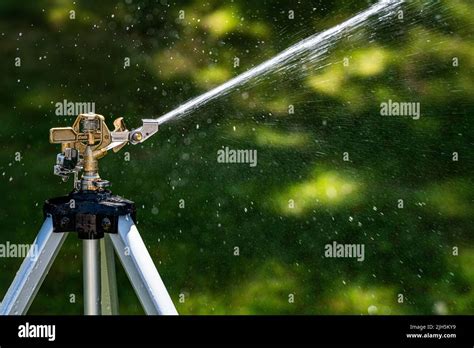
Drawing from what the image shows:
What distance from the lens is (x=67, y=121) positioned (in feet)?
10.2

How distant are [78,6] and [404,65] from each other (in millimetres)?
1290

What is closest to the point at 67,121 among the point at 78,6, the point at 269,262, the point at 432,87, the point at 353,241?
the point at 78,6

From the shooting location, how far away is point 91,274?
162 cm

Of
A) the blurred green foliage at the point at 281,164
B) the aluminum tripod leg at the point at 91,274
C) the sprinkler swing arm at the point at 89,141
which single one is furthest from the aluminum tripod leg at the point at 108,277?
the blurred green foliage at the point at 281,164

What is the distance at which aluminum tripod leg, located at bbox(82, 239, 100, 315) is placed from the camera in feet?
5.23

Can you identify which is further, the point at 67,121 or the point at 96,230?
the point at 67,121

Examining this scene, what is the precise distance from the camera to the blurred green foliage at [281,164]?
3098 millimetres

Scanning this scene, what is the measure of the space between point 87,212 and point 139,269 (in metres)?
Answer: 0.15

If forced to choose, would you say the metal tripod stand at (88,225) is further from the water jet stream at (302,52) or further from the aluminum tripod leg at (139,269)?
the water jet stream at (302,52)

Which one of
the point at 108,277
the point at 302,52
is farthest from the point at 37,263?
the point at 302,52

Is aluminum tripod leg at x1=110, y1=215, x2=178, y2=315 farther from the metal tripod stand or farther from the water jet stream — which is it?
the water jet stream

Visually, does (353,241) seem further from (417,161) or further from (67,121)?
(67,121)

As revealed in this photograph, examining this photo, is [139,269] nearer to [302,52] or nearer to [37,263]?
[37,263]

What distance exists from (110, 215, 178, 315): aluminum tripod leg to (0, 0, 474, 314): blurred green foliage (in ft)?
5.13
